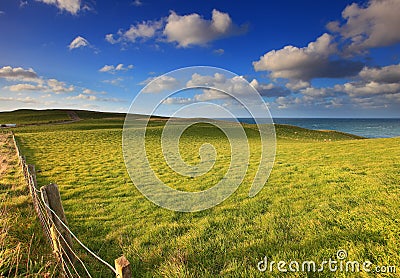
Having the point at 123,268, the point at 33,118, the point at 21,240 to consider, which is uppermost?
the point at 33,118

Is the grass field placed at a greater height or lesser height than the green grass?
lesser

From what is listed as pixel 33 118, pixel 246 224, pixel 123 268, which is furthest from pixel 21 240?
pixel 33 118

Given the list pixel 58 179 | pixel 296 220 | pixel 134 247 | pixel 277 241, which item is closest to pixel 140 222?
pixel 134 247

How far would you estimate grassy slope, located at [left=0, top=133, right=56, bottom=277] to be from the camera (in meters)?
4.25

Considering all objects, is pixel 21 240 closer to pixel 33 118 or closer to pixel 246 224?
pixel 246 224

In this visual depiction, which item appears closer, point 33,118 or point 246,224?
point 246,224

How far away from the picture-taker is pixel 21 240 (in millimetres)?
5203

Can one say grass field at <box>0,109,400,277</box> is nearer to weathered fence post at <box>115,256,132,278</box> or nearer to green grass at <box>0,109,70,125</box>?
weathered fence post at <box>115,256,132,278</box>

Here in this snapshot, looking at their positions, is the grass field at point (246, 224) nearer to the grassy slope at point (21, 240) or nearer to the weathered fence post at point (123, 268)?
the grassy slope at point (21, 240)

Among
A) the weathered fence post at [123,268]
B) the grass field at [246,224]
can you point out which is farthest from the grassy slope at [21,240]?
the weathered fence post at [123,268]

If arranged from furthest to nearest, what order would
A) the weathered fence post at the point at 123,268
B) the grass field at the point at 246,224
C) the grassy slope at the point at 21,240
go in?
1. the grass field at the point at 246,224
2. the grassy slope at the point at 21,240
3. the weathered fence post at the point at 123,268

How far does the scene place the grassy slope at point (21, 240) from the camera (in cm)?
425

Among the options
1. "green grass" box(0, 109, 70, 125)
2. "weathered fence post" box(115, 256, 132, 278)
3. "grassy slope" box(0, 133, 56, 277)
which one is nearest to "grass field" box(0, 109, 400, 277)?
"grassy slope" box(0, 133, 56, 277)

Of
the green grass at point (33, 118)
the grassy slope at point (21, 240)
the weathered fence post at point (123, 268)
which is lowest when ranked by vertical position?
the grassy slope at point (21, 240)
